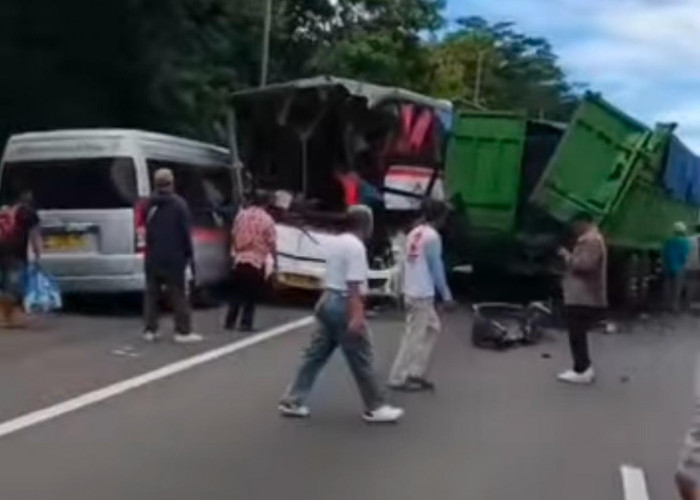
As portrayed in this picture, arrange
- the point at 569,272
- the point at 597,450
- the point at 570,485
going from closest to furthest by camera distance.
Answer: the point at 570,485 → the point at 597,450 → the point at 569,272

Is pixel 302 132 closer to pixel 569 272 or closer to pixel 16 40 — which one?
pixel 16 40

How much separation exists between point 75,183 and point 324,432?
405 inches

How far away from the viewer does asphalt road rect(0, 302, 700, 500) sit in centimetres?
1027

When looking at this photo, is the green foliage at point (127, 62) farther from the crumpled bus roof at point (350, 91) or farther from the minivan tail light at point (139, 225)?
the minivan tail light at point (139, 225)

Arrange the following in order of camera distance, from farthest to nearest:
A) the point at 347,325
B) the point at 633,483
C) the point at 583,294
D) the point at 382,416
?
the point at 583,294 < the point at 382,416 < the point at 347,325 < the point at 633,483

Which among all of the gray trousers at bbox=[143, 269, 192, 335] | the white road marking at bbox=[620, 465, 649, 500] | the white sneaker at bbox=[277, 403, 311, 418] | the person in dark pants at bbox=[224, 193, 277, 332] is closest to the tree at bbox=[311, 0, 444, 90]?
the person in dark pants at bbox=[224, 193, 277, 332]

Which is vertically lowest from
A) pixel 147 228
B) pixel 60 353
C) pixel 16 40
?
pixel 60 353

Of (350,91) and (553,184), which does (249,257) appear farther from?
(350,91)

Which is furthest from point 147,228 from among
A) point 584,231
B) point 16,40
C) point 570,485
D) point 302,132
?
point 16,40

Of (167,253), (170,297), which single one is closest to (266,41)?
(170,297)

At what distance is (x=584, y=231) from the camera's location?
17312 millimetres

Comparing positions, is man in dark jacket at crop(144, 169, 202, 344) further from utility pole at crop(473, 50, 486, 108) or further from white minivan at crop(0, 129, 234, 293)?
utility pole at crop(473, 50, 486, 108)

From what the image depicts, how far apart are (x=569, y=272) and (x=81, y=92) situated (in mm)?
15559

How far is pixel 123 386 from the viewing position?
48.2 ft
